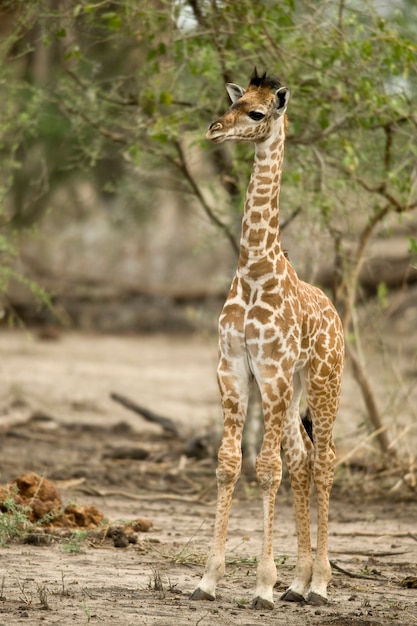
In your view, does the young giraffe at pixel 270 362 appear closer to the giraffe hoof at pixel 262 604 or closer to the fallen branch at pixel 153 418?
the giraffe hoof at pixel 262 604

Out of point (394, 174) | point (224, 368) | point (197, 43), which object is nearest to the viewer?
point (224, 368)

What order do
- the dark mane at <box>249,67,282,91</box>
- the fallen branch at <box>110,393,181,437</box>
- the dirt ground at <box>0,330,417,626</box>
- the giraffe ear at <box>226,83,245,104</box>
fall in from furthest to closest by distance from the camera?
the fallen branch at <box>110,393,181,437</box> < the giraffe ear at <box>226,83,245,104</box> < the dark mane at <box>249,67,282,91</box> < the dirt ground at <box>0,330,417,626</box>

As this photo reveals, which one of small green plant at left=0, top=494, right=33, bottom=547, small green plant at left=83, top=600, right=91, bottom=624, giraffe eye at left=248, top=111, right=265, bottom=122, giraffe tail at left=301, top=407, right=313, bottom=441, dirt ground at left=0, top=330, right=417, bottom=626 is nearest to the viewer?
small green plant at left=83, top=600, right=91, bottom=624

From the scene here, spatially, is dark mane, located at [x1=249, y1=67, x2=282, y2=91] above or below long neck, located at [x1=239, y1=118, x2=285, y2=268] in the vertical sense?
above

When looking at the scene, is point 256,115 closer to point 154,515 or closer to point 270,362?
point 270,362

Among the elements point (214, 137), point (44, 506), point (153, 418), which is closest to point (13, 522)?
point (44, 506)

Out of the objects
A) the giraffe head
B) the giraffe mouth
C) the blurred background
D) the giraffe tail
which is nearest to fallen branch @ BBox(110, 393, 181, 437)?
the blurred background

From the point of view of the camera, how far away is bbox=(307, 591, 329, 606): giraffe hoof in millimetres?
5090

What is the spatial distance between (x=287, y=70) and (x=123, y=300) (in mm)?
11672

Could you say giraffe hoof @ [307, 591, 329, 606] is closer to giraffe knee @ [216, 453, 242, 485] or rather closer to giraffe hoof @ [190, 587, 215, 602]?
giraffe hoof @ [190, 587, 215, 602]

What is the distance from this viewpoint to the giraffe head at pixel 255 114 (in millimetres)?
4973

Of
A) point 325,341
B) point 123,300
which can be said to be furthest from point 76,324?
point 325,341

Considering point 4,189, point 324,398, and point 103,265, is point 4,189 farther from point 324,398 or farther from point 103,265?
point 103,265

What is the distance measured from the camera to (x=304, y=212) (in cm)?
819
